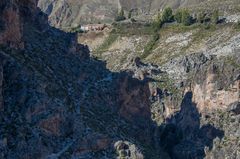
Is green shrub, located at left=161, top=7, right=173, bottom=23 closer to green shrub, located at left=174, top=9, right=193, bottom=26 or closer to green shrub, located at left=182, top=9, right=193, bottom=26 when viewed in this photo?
green shrub, located at left=174, top=9, right=193, bottom=26

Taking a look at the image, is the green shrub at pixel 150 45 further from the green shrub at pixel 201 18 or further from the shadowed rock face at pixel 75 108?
the shadowed rock face at pixel 75 108

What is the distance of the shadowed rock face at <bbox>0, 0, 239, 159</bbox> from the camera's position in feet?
233

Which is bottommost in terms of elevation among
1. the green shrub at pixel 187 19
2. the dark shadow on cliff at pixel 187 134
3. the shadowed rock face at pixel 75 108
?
the dark shadow on cliff at pixel 187 134

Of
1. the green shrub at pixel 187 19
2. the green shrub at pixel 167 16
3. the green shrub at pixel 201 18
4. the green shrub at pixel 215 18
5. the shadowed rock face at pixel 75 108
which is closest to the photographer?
the shadowed rock face at pixel 75 108

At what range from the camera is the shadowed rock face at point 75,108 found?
70.9 meters

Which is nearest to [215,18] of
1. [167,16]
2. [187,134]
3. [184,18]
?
[184,18]

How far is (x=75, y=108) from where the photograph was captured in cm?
8106

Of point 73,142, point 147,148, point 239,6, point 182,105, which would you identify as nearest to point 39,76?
point 73,142

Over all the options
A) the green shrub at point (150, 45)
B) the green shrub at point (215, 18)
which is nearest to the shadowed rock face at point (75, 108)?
the green shrub at point (150, 45)

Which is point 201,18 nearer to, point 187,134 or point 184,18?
point 184,18

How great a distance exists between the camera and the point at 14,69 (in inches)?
2918

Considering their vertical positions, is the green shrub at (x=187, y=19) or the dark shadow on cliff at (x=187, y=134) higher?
the green shrub at (x=187, y=19)

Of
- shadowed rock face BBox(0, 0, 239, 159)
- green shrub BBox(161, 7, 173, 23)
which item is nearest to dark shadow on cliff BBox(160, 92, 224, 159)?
shadowed rock face BBox(0, 0, 239, 159)

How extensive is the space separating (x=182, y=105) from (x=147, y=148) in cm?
2567
